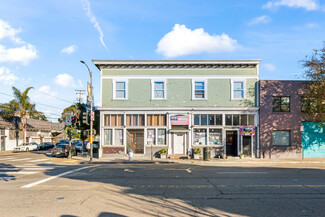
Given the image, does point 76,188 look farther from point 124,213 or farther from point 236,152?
point 236,152

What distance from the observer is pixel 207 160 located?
827 inches

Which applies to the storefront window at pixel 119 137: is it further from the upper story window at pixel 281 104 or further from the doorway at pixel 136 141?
the upper story window at pixel 281 104

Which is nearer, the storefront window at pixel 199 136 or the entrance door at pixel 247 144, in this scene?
the entrance door at pixel 247 144

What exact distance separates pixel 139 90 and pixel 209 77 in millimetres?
6856

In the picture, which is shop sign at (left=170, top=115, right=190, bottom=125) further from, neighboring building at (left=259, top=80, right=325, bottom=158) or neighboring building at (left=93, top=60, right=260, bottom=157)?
neighboring building at (left=259, top=80, right=325, bottom=158)

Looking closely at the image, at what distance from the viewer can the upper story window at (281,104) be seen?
23.1m

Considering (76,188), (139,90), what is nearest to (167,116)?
(139,90)

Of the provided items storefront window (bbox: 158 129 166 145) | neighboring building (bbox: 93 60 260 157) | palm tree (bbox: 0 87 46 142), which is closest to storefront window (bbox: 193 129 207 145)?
neighboring building (bbox: 93 60 260 157)

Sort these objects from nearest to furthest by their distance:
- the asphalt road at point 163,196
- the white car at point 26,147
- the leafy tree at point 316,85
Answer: the asphalt road at point 163,196 < the leafy tree at point 316,85 < the white car at point 26,147

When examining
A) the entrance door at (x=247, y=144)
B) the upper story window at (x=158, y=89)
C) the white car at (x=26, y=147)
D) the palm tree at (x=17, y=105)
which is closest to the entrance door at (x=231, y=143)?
the entrance door at (x=247, y=144)

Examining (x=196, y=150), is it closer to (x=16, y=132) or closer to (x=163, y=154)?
(x=163, y=154)

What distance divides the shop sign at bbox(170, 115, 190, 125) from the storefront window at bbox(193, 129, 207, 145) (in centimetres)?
121

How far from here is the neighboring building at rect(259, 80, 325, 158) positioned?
Result: 2277 centimetres

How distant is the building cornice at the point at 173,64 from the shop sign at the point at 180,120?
4778mm
